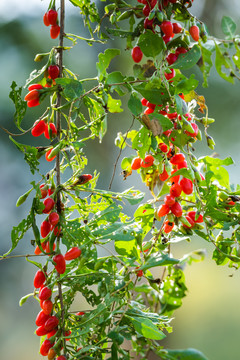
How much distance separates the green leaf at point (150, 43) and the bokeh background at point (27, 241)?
73.1 inches

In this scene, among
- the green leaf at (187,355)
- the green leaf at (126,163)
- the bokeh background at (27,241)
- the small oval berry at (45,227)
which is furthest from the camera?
the bokeh background at (27,241)

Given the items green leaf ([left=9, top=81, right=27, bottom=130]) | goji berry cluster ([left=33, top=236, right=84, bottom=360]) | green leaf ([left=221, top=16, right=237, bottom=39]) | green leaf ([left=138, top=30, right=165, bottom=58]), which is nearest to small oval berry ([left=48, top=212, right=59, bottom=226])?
goji berry cluster ([left=33, top=236, right=84, bottom=360])

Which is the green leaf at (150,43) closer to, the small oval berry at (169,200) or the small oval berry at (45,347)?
the small oval berry at (169,200)

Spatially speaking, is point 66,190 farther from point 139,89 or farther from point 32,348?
point 32,348

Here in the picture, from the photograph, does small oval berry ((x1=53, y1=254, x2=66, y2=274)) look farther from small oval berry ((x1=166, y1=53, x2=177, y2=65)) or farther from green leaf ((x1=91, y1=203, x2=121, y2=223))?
small oval berry ((x1=166, y1=53, x2=177, y2=65))

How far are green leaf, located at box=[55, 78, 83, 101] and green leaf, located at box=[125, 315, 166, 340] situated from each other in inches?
10.0

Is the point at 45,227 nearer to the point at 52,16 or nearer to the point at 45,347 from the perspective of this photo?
the point at 45,347

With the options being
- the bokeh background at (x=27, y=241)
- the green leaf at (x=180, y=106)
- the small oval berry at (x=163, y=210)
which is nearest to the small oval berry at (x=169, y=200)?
the small oval berry at (x=163, y=210)

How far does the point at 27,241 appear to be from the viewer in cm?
236

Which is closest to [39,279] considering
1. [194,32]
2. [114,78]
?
[114,78]

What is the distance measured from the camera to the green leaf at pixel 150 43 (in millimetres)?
497

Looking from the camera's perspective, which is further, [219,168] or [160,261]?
[219,168]

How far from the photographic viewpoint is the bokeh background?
2.42m

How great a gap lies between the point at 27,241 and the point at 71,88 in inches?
77.0
